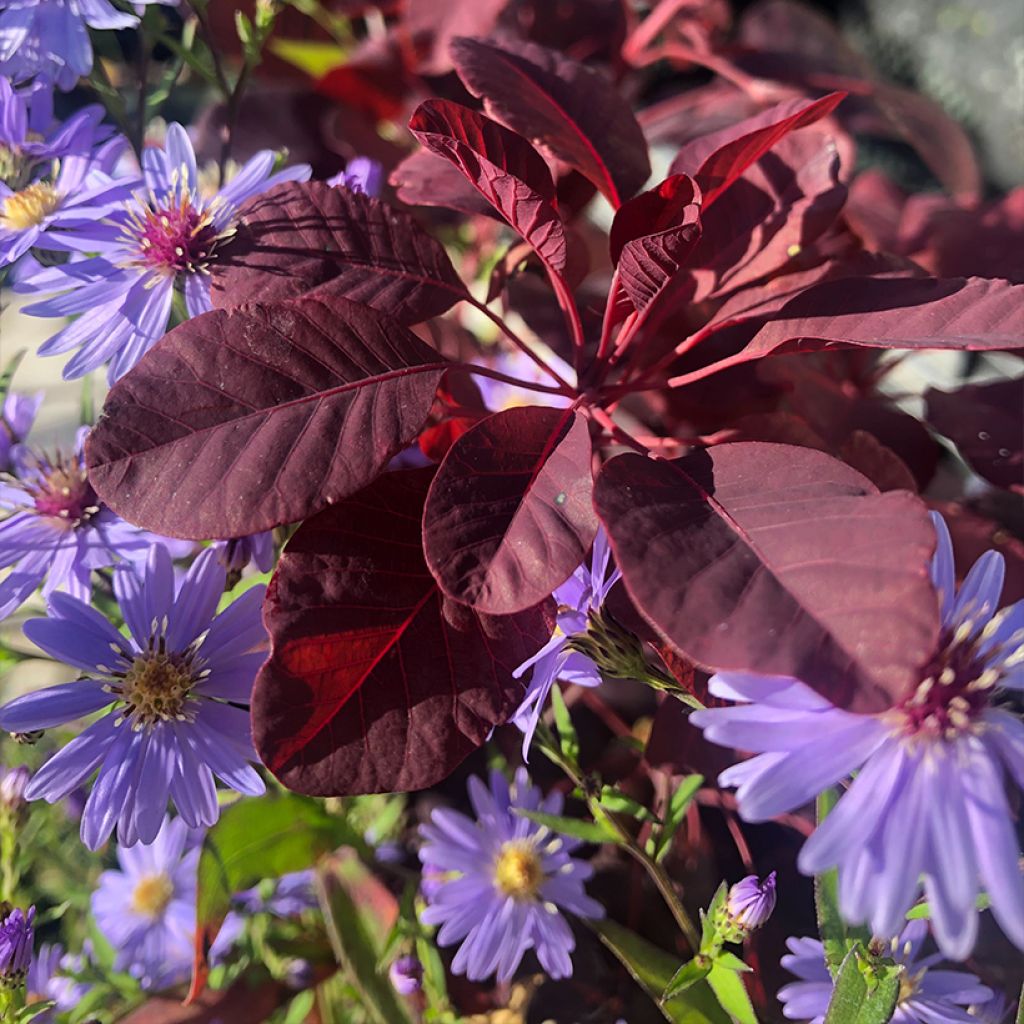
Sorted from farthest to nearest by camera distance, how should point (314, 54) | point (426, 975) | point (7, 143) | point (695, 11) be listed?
point (695, 11), point (314, 54), point (426, 975), point (7, 143)

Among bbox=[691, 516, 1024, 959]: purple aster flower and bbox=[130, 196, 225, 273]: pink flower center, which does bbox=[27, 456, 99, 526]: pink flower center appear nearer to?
bbox=[130, 196, 225, 273]: pink flower center

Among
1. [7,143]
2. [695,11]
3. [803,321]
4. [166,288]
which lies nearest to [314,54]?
[695,11]

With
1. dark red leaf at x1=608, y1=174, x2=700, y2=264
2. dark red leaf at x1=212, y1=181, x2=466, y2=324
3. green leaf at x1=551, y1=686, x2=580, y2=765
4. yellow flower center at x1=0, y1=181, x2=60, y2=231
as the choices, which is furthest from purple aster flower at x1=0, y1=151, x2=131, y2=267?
green leaf at x1=551, y1=686, x2=580, y2=765

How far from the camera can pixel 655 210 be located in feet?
1.88

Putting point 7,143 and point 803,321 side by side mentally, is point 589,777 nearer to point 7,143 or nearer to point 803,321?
point 803,321

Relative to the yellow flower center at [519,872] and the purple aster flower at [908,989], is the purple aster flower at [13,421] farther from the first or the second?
the purple aster flower at [908,989]

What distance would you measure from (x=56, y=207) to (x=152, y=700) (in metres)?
0.33

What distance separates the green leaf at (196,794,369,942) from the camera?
629 millimetres

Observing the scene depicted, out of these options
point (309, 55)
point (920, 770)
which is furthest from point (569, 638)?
point (309, 55)

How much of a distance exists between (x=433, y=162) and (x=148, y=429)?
1.01 feet

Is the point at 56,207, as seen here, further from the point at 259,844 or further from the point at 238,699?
the point at 259,844

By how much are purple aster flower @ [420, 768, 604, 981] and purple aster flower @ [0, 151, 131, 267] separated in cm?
46

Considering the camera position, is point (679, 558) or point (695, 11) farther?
point (695, 11)

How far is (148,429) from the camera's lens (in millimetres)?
464
